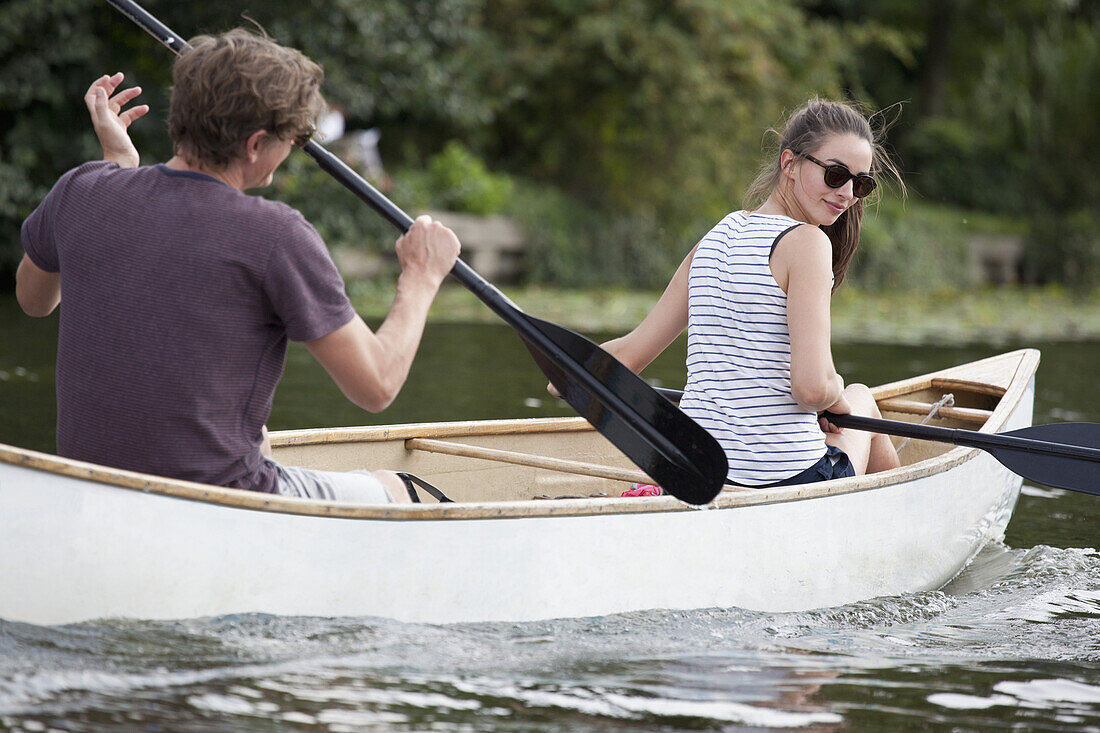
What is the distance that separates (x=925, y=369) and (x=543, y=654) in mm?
6022

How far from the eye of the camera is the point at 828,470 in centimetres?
329

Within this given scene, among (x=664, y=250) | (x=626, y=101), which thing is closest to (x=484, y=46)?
(x=626, y=101)

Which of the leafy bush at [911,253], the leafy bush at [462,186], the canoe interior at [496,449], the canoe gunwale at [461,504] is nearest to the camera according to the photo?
the canoe gunwale at [461,504]

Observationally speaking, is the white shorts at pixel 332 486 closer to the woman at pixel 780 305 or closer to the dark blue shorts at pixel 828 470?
the woman at pixel 780 305

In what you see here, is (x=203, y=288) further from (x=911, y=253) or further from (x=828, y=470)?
(x=911, y=253)

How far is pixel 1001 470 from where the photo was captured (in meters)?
4.09

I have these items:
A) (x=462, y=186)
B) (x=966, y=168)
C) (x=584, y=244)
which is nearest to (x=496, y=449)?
(x=462, y=186)

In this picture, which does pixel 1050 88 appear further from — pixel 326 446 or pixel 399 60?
pixel 326 446

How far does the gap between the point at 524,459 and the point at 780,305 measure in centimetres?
92

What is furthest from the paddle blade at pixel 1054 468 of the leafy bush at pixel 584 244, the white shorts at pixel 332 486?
the leafy bush at pixel 584 244

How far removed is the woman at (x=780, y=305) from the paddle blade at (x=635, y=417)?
229 mm

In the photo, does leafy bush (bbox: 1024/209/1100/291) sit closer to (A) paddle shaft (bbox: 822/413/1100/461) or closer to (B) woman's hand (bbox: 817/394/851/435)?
(A) paddle shaft (bbox: 822/413/1100/461)

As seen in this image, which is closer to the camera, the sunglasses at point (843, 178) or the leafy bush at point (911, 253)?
the sunglasses at point (843, 178)

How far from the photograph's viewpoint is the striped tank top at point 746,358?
3059mm
